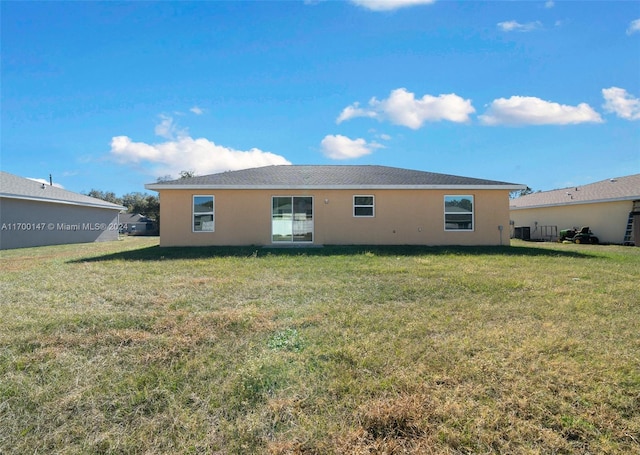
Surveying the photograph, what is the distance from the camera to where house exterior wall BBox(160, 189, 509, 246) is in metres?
13.1

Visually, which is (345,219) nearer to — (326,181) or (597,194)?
(326,181)

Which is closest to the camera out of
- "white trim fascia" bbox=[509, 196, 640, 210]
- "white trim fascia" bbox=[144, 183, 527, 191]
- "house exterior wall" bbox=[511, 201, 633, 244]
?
"white trim fascia" bbox=[144, 183, 527, 191]

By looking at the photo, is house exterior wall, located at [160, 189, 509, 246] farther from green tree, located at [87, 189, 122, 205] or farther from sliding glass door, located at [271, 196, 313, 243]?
green tree, located at [87, 189, 122, 205]

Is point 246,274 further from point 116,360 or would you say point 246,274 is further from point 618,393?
point 618,393

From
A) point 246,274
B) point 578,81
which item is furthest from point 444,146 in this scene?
point 246,274

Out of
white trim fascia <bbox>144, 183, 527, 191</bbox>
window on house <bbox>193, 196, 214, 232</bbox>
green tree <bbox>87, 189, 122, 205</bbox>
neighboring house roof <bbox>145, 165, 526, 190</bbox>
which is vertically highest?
green tree <bbox>87, 189, 122, 205</bbox>

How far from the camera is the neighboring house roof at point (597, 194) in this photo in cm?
1717

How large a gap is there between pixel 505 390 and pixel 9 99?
19.1 meters

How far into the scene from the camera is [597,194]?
61.8 ft

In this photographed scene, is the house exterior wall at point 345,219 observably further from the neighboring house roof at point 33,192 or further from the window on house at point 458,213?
the neighboring house roof at point 33,192

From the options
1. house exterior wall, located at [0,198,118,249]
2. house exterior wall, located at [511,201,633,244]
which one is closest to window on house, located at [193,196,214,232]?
house exterior wall, located at [0,198,118,249]

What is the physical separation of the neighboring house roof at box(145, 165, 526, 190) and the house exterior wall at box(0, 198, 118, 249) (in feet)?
26.7

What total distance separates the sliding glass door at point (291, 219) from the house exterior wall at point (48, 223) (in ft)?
41.4

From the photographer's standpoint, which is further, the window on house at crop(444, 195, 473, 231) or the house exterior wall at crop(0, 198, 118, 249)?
the house exterior wall at crop(0, 198, 118, 249)
